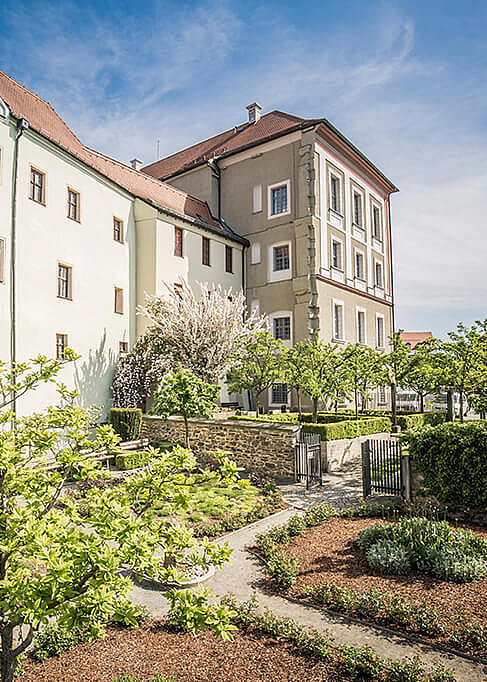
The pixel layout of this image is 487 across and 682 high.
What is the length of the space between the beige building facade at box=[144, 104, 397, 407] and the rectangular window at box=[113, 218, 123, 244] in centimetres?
836

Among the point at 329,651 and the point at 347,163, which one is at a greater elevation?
the point at 347,163

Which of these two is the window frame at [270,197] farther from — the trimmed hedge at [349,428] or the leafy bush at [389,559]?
the leafy bush at [389,559]

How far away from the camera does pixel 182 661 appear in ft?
15.6

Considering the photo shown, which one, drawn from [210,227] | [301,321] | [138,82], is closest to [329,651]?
[138,82]

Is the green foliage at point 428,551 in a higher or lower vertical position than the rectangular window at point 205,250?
lower

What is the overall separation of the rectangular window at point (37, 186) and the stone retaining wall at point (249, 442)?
31.4ft

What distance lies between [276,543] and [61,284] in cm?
1359

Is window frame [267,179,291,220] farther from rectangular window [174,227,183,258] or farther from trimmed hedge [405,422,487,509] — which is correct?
trimmed hedge [405,422,487,509]

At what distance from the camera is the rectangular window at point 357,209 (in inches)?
1184

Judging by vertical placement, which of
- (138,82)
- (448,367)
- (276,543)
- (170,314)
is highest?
(138,82)

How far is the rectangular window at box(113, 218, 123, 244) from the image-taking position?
2114 centimetres

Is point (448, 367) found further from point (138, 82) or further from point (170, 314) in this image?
point (138, 82)

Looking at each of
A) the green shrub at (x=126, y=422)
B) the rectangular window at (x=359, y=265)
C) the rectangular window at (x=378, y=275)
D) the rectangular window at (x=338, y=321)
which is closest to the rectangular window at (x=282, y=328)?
the rectangular window at (x=338, y=321)

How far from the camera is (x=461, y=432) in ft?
32.8
